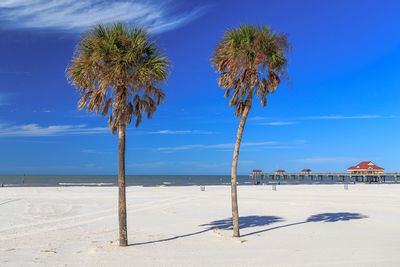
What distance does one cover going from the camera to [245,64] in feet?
46.2

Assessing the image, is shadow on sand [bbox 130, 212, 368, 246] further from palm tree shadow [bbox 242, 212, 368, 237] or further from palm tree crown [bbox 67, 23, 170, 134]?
palm tree crown [bbox 67, 23, 170, 134]

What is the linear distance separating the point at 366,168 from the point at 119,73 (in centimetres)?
13134

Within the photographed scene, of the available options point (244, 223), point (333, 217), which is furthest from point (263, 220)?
point (333, 217)

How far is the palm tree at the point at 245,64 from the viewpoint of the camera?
13.9m

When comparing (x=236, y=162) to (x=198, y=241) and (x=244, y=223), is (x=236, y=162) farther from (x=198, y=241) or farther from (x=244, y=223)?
(x=244, y=223)

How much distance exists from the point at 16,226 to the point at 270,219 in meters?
14.6

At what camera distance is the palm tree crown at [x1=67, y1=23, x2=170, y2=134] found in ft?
40.2

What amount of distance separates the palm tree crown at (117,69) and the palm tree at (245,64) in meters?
2.97

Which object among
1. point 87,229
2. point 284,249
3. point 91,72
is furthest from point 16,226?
point 284,249

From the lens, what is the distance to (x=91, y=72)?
40.7 feet

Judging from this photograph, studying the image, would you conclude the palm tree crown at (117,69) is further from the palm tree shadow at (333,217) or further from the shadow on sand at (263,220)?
the palm tree shadow at (333,217)

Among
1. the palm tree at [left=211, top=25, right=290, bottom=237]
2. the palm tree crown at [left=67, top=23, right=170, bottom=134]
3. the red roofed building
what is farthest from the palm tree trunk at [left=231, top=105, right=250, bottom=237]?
the red roofed building

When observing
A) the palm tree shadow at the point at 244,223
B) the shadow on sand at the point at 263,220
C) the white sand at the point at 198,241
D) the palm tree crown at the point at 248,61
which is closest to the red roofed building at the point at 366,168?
the white sand at the point at 198,241

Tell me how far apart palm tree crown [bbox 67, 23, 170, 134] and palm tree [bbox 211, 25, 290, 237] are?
297cm
